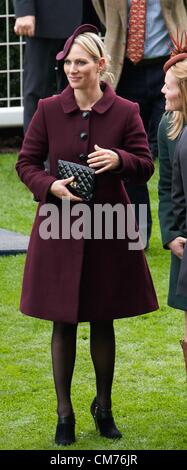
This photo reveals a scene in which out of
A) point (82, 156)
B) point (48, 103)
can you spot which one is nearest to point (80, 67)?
point (48, 103)

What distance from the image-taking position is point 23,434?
6.18 m

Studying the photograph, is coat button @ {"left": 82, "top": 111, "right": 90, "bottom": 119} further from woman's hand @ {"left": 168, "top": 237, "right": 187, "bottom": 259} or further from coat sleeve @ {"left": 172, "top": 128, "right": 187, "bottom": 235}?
woman's hand @ {"left": 168, "top": 237, "right": 187, "bottom": 259}

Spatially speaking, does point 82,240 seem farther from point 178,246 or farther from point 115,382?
point 115,382

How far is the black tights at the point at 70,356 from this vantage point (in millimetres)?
5965

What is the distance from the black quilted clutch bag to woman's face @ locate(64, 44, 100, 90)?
1.07ft

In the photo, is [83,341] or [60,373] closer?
[60,373]

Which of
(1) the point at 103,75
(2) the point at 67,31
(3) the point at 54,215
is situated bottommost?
(2) the point at 67,31

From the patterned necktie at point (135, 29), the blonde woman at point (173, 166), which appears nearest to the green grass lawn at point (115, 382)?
the blonde woman at point (173, 166)

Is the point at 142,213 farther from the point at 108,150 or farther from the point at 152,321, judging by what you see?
the point at 108,150

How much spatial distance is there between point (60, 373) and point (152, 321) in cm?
204

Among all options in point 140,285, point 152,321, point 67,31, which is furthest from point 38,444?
point 67,31

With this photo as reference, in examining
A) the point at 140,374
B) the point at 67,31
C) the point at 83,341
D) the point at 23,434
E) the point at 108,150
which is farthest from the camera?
the point at 67,31

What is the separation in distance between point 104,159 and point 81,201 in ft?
0.72

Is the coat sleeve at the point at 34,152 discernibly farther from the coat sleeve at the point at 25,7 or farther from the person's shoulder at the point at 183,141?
the coat sleeve at the point at 25,7
